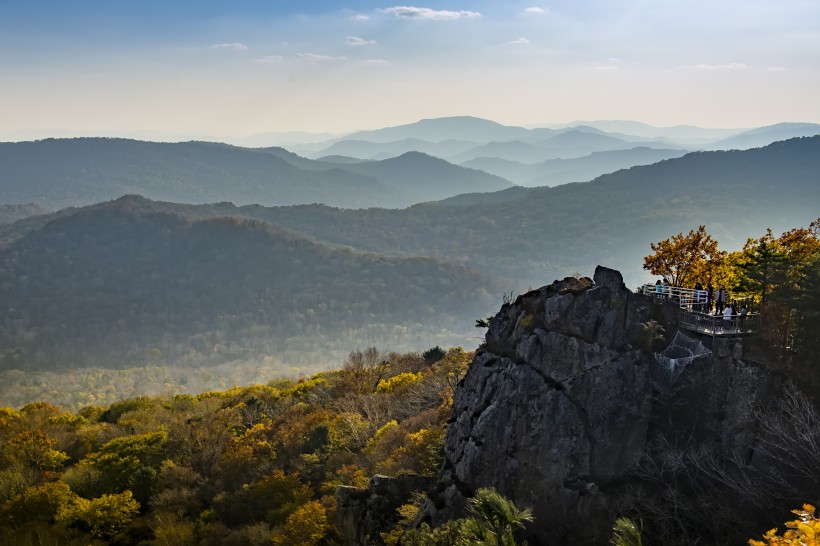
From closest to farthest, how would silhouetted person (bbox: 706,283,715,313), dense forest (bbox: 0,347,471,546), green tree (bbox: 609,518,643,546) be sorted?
1. green tree (bbox: 609,518,643,546)
2. silhouetted person (bbox: 706,283,715,313)
3. dense forest (bbox: 0,347,471,546)

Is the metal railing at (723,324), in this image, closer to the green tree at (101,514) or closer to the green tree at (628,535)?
the green tree at (628,535)

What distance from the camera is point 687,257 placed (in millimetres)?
39844

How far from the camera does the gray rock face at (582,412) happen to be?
26125mm

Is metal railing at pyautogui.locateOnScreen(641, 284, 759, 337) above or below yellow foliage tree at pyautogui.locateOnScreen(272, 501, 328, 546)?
above

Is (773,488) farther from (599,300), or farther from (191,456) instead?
(191,456)

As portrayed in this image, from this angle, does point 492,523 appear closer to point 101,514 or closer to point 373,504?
point 373,504

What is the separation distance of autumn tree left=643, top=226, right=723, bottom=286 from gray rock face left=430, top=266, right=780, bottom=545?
460 inches

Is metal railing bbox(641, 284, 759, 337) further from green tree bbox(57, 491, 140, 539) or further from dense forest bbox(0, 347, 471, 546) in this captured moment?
green tree bbox(57, 491, 140, 539)

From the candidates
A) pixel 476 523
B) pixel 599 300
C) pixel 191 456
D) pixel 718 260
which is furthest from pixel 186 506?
pixel 718 260

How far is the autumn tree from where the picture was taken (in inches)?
1544

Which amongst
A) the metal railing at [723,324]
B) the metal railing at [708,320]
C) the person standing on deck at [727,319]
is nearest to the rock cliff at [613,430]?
the metal railing at [723,324]

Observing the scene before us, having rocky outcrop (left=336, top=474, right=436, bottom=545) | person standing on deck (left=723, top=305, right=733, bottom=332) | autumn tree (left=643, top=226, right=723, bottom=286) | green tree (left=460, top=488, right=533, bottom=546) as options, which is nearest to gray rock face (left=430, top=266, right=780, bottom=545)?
person standing on deck (left=723, top=305, right=733, bottom=332)

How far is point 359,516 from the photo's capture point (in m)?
30.4

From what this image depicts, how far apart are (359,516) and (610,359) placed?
48.1 ft
